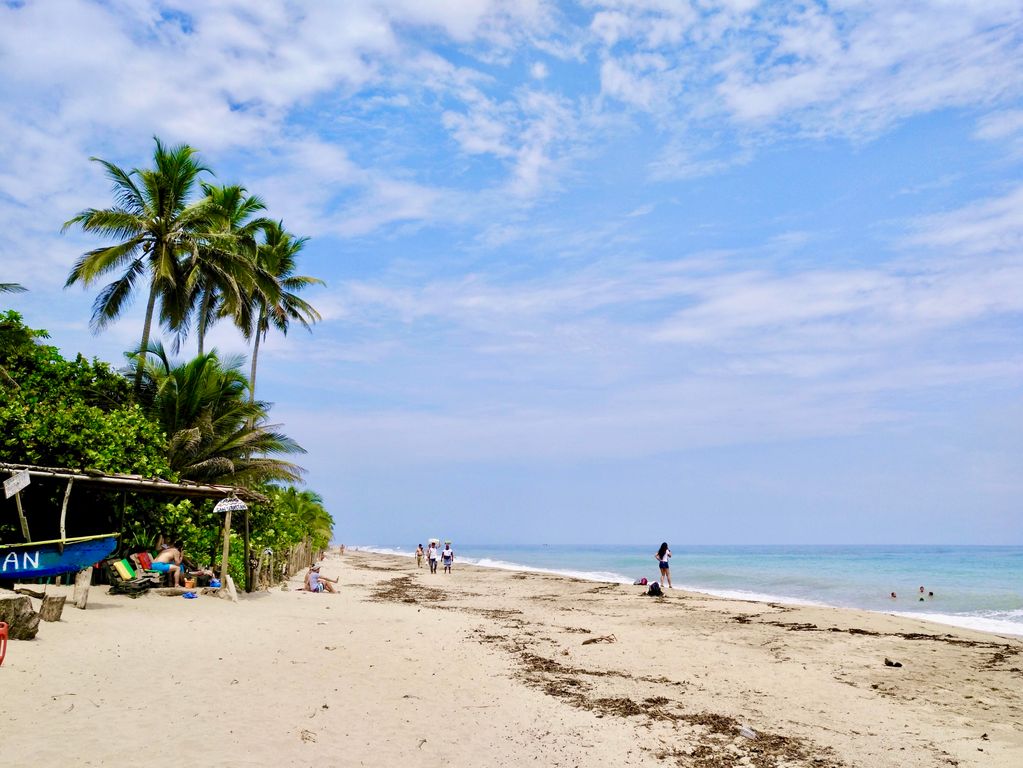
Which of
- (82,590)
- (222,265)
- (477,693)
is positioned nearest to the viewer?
(477,693)

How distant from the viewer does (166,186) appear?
18953 mm

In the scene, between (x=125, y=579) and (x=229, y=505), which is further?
(x=229, y=505)

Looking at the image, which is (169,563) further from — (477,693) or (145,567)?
(477,693)

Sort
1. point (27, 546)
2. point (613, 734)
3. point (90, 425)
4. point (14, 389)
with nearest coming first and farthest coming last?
point (613, 734), point (27, 546), point (90, 425), point (14, 389)

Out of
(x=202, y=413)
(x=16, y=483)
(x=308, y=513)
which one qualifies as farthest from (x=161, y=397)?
(x=308, y=513)

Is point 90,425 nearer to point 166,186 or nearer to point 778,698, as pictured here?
point 166,186

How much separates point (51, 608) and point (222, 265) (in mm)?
14166

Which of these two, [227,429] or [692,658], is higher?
[227,429]

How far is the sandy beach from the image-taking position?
5.52 metres

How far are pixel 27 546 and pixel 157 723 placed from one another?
5.58 meters

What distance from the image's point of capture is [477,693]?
750cm

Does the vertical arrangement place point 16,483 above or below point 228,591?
above

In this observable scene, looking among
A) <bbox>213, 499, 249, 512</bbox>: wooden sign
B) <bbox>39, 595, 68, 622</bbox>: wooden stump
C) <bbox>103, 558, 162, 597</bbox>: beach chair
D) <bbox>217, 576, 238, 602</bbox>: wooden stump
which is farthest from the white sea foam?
<bbox>39, 595, 68, 622</bbox>: wooden stump

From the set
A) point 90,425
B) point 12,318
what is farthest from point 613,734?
point 12,318
